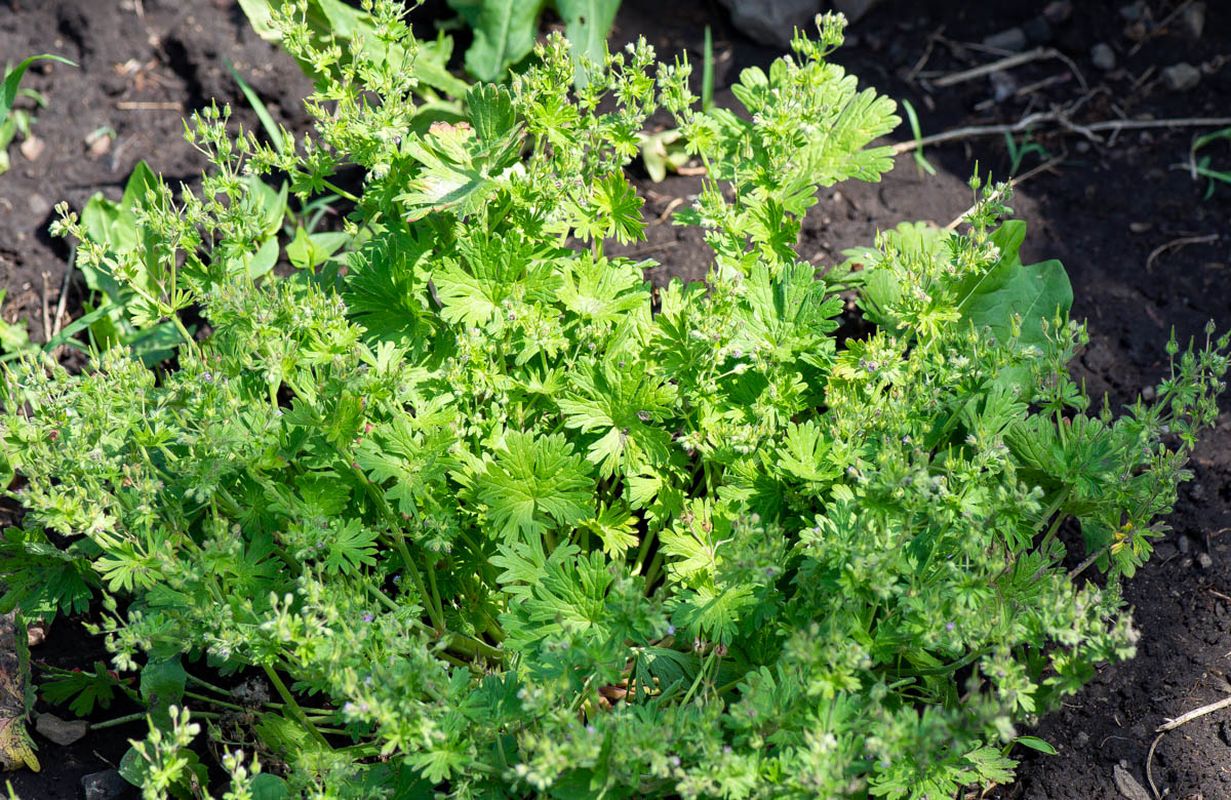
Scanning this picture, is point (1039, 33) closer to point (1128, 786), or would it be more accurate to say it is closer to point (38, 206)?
point (1128, 786)

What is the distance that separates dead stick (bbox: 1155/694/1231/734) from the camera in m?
2.82

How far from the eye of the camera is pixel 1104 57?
14.9ft

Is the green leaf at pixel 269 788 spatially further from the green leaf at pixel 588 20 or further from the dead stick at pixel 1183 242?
the dead stick at pixel 1183 242

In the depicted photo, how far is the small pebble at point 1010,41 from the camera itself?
15.3 ft

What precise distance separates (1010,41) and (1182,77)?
676mm

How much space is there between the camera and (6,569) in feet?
9.18

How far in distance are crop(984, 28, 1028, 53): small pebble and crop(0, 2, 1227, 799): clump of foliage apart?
187cm

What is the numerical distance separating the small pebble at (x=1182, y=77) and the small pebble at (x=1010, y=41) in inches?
22.4

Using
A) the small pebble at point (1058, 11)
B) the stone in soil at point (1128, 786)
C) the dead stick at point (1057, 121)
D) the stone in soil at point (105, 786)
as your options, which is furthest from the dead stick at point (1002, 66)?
the stone in soil at point (105, 786)

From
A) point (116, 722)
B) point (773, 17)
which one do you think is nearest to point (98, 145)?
point (116, 722)

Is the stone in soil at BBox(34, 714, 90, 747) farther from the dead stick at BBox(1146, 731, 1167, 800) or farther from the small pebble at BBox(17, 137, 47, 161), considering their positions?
the dead stick at BBox(1146, 731, 1167, 800)

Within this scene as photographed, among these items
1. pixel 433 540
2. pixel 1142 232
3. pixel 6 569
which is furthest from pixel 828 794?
pixel 1142 232

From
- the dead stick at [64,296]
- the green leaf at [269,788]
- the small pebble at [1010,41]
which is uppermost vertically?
the small pebble at [1010,41]

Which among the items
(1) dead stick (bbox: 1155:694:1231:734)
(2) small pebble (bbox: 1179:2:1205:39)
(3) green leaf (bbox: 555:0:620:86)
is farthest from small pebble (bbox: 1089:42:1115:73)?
(1) dead stick (bbox: 1155:694:1231:734)
